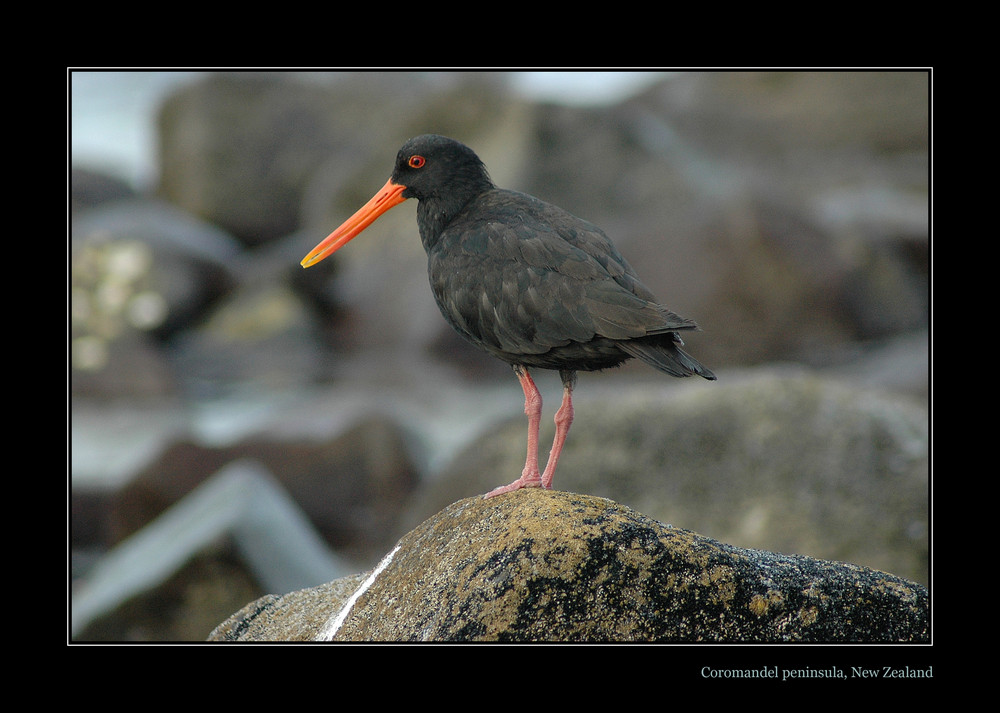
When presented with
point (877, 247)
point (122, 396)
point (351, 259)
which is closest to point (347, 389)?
point (351, 259)

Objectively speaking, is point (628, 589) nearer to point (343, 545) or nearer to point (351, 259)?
point (343, 545)

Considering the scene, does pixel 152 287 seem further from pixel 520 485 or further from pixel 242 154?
pixel 520 485

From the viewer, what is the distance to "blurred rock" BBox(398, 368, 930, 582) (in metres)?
6.50

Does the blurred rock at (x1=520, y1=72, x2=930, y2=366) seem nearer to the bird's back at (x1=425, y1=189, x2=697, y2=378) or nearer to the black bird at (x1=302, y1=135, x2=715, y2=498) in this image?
the black bird at (x1=302, y1=135, x2=715, y2=498)

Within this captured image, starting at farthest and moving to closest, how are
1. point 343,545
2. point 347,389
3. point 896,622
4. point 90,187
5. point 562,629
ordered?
1. point 90,187
2. point 347,389
3. point 343,545
4. point 896,622
5. point 562,629

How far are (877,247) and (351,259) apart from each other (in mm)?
8706

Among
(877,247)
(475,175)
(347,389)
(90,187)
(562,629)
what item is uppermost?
(90,187)

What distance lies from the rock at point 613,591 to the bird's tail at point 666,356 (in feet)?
1.95

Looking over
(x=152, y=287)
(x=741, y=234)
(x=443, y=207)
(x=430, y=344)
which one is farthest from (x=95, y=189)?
(x=443, y=207)

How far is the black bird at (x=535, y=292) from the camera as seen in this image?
408 cm

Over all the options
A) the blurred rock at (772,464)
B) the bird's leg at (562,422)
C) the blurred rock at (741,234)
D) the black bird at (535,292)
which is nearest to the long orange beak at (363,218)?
the black bird at (535,292)

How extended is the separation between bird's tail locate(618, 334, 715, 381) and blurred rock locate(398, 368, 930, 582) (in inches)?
113

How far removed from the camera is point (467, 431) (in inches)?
585

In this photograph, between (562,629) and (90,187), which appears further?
(90,187)
